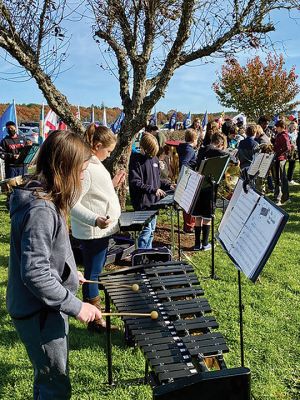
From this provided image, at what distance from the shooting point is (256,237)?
2.35 m

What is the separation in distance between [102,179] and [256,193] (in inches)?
57.0

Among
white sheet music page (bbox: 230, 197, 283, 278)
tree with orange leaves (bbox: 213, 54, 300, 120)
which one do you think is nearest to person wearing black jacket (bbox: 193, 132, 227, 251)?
white sheet music page (bbox: 230, 197, 283, 278)

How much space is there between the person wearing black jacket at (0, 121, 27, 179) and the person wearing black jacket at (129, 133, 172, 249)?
5.39 m

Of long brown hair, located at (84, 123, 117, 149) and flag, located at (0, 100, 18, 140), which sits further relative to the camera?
flag, located at (0, 100, 18, 140)

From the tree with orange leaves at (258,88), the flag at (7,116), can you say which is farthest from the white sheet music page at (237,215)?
the tree with orange leaves at (258,88)

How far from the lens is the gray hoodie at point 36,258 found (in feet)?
6.38

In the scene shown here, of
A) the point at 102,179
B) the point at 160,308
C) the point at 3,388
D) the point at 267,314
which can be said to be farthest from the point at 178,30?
the point at 3,388

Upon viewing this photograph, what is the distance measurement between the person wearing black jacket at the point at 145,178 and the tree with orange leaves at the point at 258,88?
30.3 metres

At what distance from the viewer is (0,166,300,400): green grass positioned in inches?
125

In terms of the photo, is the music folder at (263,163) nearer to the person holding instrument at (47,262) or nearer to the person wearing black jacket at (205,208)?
the person wearing black jacket at (205,208)

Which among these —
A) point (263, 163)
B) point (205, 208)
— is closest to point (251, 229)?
point (205, 208)

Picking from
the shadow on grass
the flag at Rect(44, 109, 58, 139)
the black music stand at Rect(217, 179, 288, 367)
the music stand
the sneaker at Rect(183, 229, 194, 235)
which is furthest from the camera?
the flag at Rect(44, 109, 58, 139)

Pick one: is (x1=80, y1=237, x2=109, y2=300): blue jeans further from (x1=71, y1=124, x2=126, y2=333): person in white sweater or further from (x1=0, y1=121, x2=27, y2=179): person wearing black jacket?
(x1=0, y1=121, x2=27, y2=179): person wearing black jacket

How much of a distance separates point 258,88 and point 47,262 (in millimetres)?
34502
